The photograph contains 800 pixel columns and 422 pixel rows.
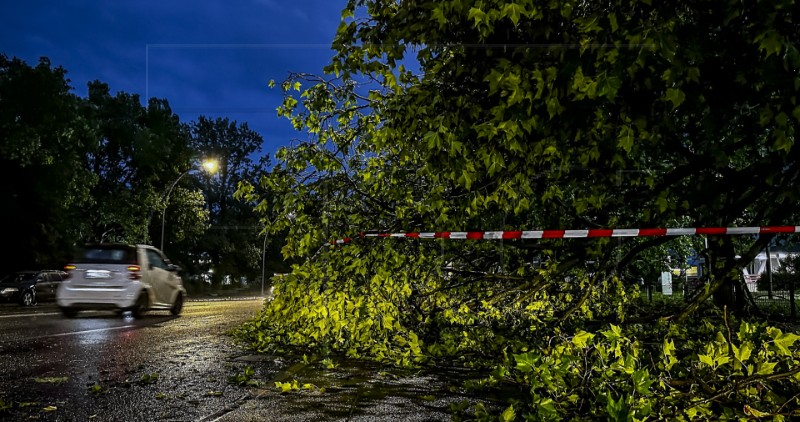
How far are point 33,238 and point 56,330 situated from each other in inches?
759

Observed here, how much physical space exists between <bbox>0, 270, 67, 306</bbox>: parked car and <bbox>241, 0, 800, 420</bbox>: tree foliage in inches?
660

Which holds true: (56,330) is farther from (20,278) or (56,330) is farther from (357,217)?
(20,278)

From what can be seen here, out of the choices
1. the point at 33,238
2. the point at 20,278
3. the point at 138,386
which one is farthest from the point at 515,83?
the point at 33,238

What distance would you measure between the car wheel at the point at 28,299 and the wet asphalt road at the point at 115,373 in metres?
13.5

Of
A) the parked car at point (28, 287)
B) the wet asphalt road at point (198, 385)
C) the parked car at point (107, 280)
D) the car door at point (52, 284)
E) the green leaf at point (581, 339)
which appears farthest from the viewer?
the car door at point (52, 284)

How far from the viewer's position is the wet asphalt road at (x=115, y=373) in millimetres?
4660

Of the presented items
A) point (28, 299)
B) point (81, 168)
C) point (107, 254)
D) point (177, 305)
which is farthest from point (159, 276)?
point (81, 168)

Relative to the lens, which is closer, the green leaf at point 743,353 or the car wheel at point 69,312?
the green leaf at point 743,353

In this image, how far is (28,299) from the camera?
22.9m

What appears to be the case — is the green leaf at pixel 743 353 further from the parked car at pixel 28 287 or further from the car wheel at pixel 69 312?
the parked car at pixel 28 287

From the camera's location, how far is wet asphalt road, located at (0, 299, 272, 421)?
4.66 m

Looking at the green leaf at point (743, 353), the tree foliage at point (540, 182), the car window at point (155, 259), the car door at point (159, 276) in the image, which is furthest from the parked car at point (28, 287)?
the green leaf at point (743, 353)

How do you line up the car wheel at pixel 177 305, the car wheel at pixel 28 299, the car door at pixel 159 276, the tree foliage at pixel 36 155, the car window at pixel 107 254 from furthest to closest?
the tree foliage at pixel 36 155 < the car wheel at pixel 28 299 < the car wheel at pixel 177 305 < the car door at pixel 159 276 < the car window at pixel 107 254

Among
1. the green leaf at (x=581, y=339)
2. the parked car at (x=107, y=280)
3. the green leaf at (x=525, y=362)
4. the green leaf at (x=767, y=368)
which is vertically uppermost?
the parked car at (x=107, y=280)
